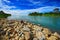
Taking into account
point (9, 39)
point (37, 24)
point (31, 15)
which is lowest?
point (9, 39)

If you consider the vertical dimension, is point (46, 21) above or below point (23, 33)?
above

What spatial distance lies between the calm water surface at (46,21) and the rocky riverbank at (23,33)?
100 millimetres

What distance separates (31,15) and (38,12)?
0.47 ft

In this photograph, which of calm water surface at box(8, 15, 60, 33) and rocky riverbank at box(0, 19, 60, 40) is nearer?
rocky riverbank at box(0, 19, 60, 40)

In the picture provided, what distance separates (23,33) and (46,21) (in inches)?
23.2

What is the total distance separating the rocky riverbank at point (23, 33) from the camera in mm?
1873

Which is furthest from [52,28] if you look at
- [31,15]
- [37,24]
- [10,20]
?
[10,20]

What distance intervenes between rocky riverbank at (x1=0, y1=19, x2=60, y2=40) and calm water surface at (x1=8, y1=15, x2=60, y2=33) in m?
0.10

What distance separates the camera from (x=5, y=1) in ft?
7.80

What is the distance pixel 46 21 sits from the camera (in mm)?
2318

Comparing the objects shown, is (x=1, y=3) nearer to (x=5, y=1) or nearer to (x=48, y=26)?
(x=5, y=1)

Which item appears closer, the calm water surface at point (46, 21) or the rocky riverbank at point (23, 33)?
the rocky riverbank at point (23, 33)

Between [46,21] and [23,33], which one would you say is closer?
[23,33]

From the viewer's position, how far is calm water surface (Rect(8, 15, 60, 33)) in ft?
7.47
